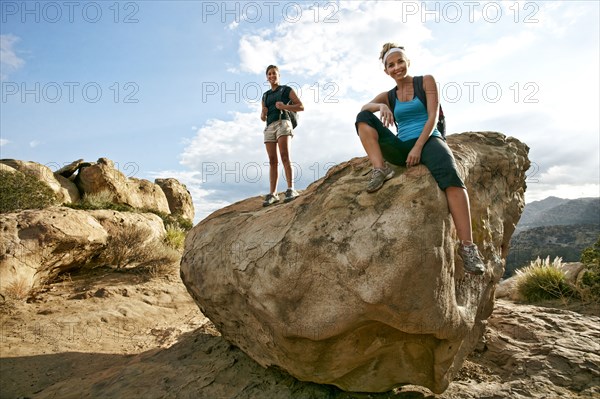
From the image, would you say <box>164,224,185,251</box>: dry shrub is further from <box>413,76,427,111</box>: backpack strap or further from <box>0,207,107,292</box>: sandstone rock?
<box>413,76,427,111</box>: backpack strap

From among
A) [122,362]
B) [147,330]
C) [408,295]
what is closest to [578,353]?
[408,295]

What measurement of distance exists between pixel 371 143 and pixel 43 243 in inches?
293

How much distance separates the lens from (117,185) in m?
18.4

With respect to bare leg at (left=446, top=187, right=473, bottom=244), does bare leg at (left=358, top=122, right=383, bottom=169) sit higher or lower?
higher

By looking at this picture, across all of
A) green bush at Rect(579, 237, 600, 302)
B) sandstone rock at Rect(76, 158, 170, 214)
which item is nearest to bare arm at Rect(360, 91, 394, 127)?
green bush at Rect(579, 237, 600, 302)

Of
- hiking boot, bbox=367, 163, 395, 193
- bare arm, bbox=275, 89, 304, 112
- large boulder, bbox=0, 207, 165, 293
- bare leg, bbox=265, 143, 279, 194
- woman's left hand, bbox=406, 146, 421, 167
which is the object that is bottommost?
large boulder, bbox=0, 207, 165, 293

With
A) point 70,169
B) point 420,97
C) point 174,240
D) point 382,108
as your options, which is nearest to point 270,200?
point 382,108

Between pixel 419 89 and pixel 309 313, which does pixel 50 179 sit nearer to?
pixel 309 313

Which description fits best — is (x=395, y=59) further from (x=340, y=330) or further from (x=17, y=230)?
(x=17, y=230)

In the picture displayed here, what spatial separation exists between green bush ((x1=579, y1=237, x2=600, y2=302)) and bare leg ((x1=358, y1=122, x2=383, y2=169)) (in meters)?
6.56

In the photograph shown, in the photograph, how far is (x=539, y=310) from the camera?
639 centimetres

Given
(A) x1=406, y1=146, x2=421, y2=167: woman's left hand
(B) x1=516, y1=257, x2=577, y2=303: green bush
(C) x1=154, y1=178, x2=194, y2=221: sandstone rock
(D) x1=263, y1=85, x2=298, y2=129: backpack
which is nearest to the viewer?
(A) x1=406, y1=146, x2=421, y2=167: woman's left hand

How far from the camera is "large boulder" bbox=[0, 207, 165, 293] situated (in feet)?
23.5

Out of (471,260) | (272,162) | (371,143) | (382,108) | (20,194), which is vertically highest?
(382,108)
